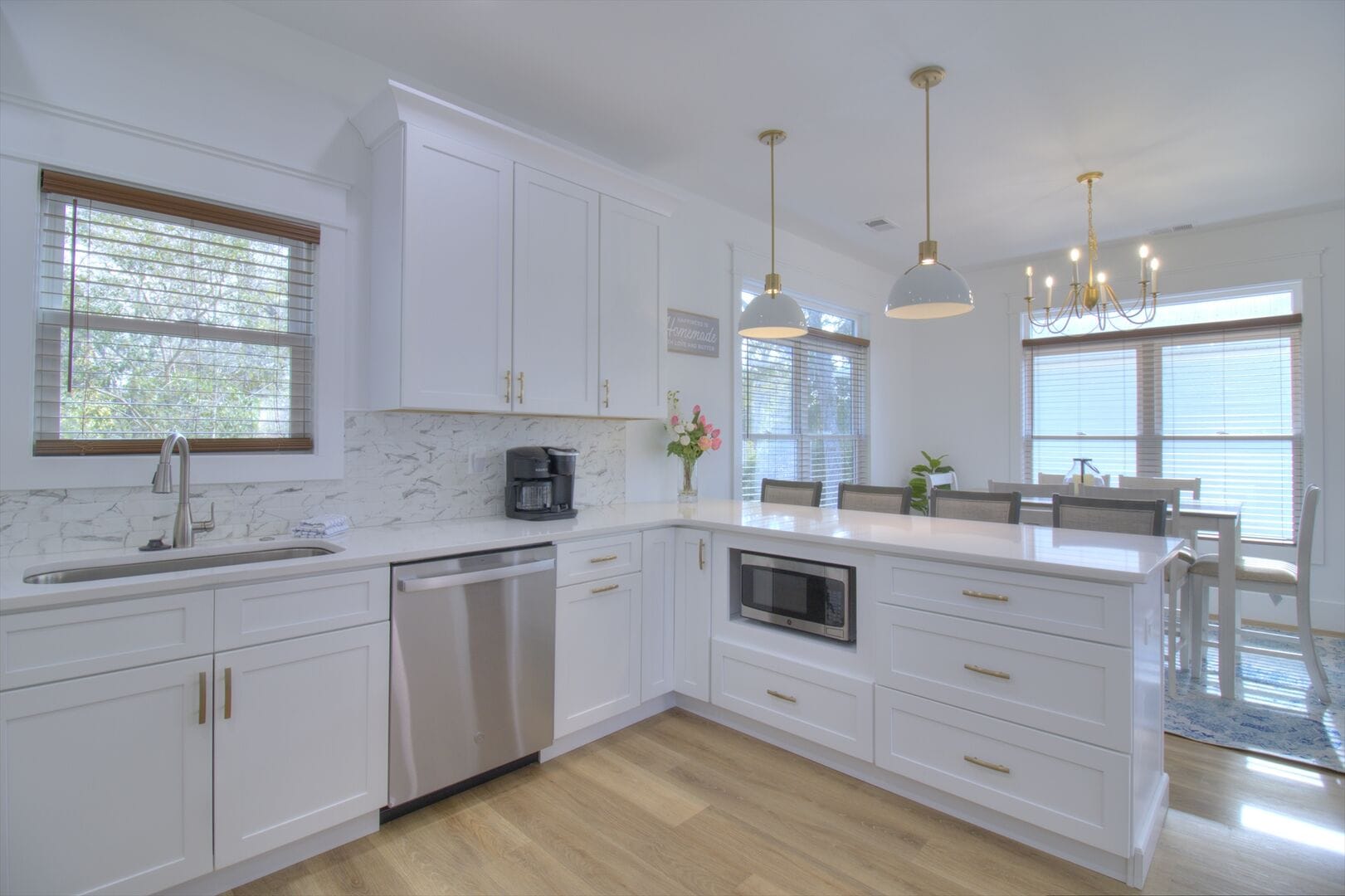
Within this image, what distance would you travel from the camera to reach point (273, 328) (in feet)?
7.82

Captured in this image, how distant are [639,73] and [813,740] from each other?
285cm

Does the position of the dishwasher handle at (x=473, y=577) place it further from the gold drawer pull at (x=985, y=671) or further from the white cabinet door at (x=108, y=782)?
the gold drawer pull at (x=985, y=671)

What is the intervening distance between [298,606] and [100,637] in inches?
16.8

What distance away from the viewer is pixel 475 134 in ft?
8.30

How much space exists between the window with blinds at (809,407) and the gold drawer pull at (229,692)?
310 centimetres

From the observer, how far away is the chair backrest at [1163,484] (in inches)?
161

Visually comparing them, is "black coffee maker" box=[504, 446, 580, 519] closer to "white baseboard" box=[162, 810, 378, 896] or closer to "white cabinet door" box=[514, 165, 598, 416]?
"white cabinet door" box=[514, 165, 598, 416]

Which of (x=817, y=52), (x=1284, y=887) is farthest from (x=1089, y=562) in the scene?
(x=817, y=52)

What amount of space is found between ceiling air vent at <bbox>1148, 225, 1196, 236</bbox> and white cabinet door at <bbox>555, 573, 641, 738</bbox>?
4741 mm

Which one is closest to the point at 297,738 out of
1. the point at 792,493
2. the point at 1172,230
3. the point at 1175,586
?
the point at 792,493

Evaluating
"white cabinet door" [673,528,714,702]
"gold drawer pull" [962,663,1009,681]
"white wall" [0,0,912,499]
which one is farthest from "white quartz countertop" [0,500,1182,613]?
"white wall" [0,0,912,499]

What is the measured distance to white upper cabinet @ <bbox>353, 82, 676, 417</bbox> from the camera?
2.39 m

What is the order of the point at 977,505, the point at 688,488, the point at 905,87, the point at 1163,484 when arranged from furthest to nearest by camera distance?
1. the point at 1163,484
2. the point at 688,488
3. the point at 977,505
4. the point at 905,87

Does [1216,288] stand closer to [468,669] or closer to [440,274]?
[440,274]
